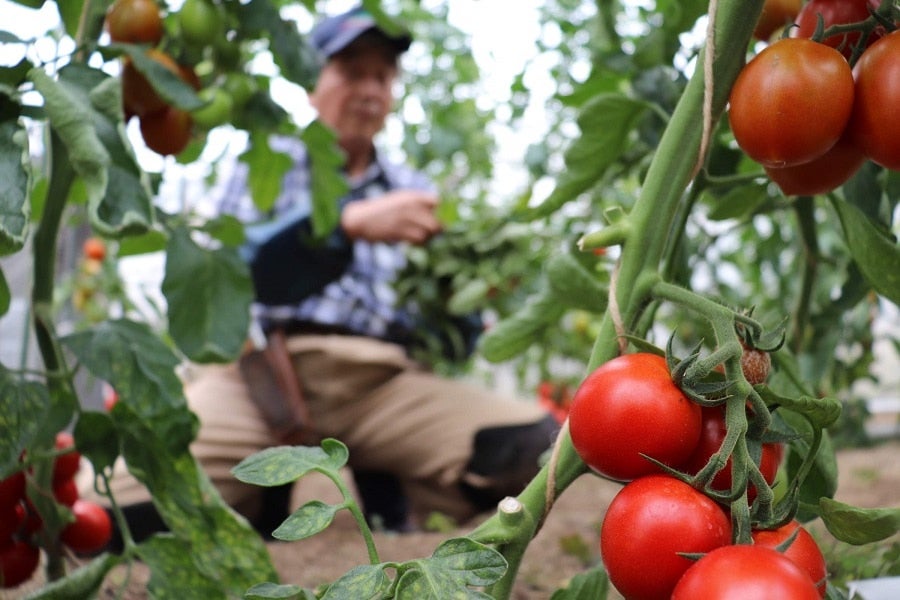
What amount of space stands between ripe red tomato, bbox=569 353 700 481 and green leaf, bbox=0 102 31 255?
0.92ft

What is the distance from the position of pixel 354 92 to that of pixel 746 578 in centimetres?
165

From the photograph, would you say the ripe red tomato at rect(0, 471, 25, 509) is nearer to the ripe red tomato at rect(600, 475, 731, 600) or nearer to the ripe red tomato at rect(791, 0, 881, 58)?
the ripe red tomato at rect(600, 475, 731, 600)

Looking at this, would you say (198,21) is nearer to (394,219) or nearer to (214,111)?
(214,111)

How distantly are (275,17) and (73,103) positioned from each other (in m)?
0.28

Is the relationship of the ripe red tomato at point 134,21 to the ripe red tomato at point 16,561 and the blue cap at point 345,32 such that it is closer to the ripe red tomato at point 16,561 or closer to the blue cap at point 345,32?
the ripe red tomato at point 16,561

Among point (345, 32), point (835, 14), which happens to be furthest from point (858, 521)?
point (345, 32)

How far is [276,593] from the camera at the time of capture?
1.16 ft

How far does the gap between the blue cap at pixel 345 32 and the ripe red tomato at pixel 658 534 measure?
148 centimetres

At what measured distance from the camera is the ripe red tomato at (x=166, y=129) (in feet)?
2.19

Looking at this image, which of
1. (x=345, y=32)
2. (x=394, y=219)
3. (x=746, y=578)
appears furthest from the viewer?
(x=345, y=32)

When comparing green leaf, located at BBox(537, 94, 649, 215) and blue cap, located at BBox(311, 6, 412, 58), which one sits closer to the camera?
green leaf, located at BBox(537, 94, 649, 215)

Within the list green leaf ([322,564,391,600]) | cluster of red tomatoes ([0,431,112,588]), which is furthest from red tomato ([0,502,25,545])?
green leaf ([322,564,391,600])

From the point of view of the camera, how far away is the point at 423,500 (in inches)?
66.7

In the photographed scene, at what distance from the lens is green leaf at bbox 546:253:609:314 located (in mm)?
584
